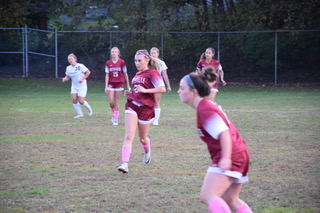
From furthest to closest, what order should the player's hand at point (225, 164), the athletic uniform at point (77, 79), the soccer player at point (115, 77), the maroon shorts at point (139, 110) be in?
the athletic uniform at point (77, 79) < the soccer player at point (115, 77) < the maroon shorts at point (139, 110) < the player's hand at point (225, 164)

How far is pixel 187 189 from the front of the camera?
7.36 metres

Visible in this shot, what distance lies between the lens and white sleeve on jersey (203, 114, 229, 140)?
15.2 ft

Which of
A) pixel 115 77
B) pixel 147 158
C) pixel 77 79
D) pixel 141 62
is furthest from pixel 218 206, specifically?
pixel 77 79

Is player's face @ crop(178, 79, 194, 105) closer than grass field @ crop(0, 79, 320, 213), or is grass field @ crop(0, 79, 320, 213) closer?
player's face @ crop(178, 79, 194, 105)

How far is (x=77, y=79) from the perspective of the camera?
55.0ft

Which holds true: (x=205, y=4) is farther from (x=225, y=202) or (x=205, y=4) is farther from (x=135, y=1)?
(x=225, y=202)

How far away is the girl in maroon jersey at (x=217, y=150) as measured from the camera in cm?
458

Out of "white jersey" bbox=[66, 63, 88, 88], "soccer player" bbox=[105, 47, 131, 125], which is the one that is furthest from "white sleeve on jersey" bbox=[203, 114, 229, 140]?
A: "white jersey" bbox=[66, 63, 88, 88]

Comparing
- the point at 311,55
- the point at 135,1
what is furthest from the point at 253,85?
the point at 135,1

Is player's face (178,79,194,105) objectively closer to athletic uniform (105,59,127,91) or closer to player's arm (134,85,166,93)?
player's arm (134,85,166,93)

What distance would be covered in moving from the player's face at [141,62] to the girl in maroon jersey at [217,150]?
4.00 meters

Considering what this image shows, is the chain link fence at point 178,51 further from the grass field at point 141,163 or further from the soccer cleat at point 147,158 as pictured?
the soccer cleat at point 147,158

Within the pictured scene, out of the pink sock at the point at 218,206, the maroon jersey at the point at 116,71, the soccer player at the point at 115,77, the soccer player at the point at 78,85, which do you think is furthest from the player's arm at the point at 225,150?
the soccer player at the point at 78,85

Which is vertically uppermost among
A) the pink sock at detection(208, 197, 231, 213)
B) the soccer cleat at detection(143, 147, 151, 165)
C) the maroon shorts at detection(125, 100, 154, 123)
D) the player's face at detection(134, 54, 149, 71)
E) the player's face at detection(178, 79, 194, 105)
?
the player's face at detection(134, 54, 149, 71)
